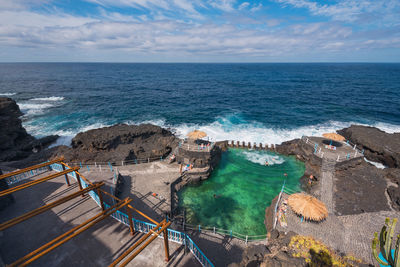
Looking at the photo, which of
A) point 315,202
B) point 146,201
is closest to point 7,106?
point 146,201

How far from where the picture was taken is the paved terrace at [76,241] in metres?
9.82

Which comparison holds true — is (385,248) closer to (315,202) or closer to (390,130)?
(315,202)

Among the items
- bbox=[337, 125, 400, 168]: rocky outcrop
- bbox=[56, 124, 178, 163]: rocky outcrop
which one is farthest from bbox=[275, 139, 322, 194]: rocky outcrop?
bbox=[56, 124, 178, 163]: rocky outcrop

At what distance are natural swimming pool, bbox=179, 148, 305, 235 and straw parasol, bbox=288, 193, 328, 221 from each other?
4109mm

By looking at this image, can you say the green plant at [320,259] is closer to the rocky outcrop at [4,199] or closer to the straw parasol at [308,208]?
the straw parasol at [308,208]

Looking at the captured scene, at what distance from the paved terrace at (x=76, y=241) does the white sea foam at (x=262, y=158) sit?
69.8 feet

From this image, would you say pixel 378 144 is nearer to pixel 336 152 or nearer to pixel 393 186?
pixel 336 152

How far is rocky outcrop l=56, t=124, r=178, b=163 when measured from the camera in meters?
27.9

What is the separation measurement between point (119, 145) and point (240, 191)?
2105cm

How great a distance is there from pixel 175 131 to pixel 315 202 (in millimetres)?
30524

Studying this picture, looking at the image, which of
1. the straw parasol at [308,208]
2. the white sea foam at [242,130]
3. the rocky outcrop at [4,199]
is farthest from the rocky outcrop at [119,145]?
the straw parasol at [308,208]

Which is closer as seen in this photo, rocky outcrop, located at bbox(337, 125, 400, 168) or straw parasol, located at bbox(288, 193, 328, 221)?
straw parasol, located at bbox(288, 193, 328, 221)

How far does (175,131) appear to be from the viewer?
41.2m

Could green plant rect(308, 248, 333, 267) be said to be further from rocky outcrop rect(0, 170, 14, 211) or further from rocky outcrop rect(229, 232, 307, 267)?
rocky outcrop rect(0, 170, 14, 211)
